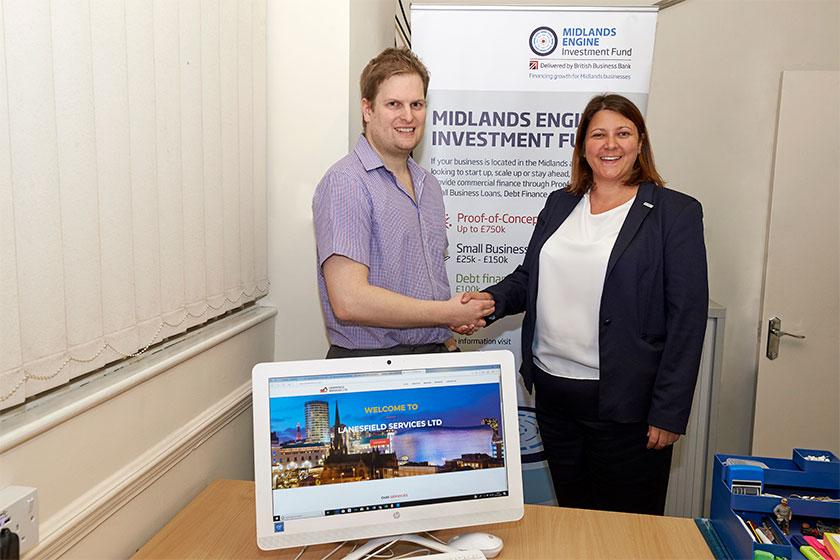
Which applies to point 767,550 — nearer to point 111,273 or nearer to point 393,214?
point 393,214

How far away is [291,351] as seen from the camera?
2.47 m

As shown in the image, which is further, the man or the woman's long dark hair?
the woman's long dark hair

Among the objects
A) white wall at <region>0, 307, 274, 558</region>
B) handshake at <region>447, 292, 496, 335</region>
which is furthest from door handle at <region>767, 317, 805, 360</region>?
white wall at <region>0, 307, 274, 558</region>

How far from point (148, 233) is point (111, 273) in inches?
6.8

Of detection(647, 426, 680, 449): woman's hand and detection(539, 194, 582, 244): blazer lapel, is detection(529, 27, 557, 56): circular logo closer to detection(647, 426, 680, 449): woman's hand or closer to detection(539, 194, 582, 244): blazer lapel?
detection(539, 194, 582, 244): blazer lapel

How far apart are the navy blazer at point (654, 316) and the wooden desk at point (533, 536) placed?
391 mm

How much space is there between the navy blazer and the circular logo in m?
1.05

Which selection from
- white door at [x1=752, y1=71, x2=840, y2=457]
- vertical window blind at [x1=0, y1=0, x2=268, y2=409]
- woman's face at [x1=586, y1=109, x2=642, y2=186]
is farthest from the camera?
white door at [x1=752, y1=71, x2=840, y2=457]

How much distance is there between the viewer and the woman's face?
2.11 m

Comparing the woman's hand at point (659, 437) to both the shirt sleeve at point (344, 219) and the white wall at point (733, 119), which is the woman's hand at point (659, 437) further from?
the white wall at point (733, 119)

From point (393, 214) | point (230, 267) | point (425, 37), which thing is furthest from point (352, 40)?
point (230, 267)

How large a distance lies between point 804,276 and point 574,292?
79.8 inches

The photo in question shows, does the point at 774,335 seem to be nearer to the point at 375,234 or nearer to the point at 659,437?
the point at 659,437

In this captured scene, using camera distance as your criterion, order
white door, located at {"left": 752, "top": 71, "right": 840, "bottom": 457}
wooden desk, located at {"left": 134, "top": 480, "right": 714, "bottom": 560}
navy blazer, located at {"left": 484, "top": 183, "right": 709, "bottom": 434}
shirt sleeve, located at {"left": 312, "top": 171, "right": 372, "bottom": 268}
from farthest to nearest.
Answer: white door, located at {"left": 752, "top": 71, "right": 840, "bottom": 457}, navy blazer, located at {"left": 484, "top": 183, "right": 709, "bottom": 434}, shirt sleeve, located at {"left": 312, "top": 171, "right": 372, "bottom": 268}, wooden desk, located at {"left": 134, "top": 480, "right": 714, "bottom": 560}
